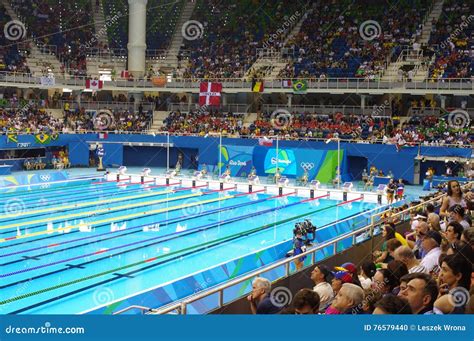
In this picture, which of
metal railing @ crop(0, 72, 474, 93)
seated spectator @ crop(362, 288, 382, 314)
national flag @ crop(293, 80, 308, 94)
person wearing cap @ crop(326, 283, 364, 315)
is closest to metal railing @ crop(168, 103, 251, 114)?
metal railing @ crop(0, 72, 474, 93)

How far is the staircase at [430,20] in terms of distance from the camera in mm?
33188

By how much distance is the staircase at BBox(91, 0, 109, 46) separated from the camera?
40.7 m

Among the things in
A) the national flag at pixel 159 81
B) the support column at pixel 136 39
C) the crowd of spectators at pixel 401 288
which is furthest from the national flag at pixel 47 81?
the crowd of spectators at pixel 401 288

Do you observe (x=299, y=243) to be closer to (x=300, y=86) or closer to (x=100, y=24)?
(x=300, y=86)

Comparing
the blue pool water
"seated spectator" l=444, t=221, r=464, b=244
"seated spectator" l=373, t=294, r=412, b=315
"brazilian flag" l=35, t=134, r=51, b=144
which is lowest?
the blue pool water

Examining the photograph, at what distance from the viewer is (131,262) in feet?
45.0

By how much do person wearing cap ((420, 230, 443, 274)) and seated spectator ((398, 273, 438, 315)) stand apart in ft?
4.81

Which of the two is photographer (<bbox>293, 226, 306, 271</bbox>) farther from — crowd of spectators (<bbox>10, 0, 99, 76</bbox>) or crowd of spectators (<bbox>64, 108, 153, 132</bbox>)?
crowd of spectators (<bbox>10, 0, 99, 76</bbox>)

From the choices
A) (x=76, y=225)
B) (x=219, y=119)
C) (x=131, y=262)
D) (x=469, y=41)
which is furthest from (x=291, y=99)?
(x=131, y=262)

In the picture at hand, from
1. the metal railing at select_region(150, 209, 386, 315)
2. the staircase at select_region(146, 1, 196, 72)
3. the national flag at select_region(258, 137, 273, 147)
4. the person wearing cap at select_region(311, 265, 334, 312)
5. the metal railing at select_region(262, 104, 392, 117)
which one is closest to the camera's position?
the metal railing at select_region(150, 209, 386, 315)

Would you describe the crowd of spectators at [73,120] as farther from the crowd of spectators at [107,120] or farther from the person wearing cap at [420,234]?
the person wearing cap at [420,234]

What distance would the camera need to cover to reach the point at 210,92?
33750mm
